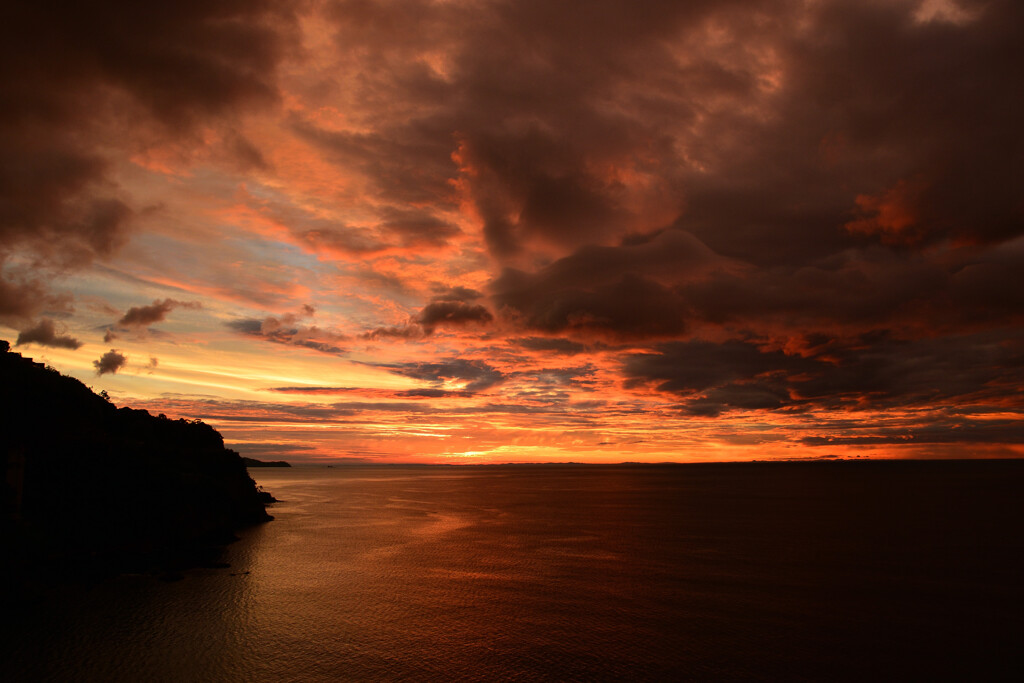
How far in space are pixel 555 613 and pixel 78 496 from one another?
43.2 meters

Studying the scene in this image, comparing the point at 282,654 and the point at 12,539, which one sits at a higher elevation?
the point at 12,539

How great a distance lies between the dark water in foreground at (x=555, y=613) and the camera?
78.4 ft

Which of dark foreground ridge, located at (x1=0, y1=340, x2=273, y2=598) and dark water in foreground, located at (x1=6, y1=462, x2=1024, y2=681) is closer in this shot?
dark water in foreground, located at (x1=6, y1=462, x2=1024, y2=681)

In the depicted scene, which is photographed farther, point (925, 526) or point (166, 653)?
point (925, 526)

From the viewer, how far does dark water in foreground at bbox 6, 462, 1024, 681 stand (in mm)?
23891

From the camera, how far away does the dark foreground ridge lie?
39.1 metres

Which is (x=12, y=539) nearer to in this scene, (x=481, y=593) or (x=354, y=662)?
(x=354, y=662)

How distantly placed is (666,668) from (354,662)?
14.6 meters

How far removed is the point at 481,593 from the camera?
37031 mm

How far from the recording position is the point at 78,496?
45.3 metres

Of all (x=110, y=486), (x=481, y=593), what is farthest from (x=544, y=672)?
(x=110, y=486)

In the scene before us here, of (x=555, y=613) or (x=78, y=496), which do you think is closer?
(x=555, y=613)

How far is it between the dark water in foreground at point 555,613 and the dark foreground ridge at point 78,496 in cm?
499

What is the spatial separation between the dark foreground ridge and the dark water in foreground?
16.4ft
